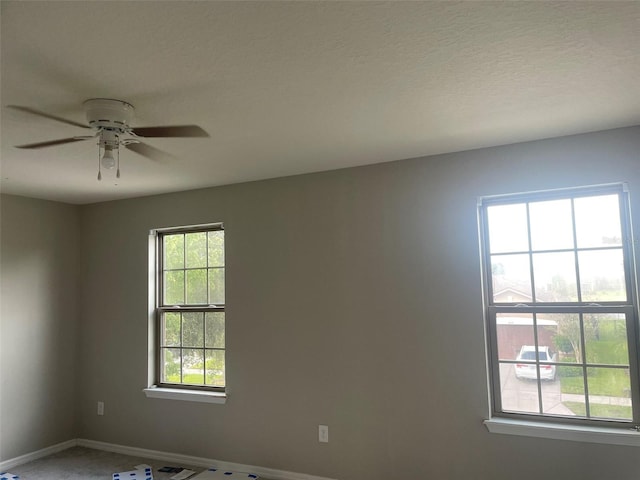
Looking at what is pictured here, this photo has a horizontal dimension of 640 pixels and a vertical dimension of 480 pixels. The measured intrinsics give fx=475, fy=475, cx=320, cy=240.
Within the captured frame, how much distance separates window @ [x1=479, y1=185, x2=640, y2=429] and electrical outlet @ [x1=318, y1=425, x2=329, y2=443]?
1244 millimetres

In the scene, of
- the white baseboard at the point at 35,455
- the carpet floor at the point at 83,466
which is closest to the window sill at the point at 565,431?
the carpet floor at the point at 83,466

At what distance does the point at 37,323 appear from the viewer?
4.48 m

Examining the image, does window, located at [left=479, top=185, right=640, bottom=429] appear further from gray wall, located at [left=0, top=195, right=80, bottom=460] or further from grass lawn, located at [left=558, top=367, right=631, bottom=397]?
gray wall, located at [left=0, top=195, right=80, bottom=460]

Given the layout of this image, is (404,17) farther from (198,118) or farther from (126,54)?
(198,118)

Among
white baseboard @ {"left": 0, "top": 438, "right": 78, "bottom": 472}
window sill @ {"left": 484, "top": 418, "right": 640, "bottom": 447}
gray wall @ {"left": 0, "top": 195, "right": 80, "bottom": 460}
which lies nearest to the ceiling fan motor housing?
gray wall @ {"left": 0, "top": 195, "right": 80, "bottom": 460}

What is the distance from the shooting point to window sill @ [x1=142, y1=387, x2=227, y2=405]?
3998 mm

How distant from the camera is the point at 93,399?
15.3ft

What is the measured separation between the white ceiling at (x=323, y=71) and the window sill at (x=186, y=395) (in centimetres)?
205

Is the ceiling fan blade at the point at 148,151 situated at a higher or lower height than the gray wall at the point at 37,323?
higher

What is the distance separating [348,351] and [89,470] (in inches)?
97.2

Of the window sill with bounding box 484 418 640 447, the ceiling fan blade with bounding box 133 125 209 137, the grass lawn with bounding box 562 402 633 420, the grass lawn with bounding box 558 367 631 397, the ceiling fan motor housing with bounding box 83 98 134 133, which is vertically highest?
the ceiling fan motor housing with bounding box 83 98 134 133

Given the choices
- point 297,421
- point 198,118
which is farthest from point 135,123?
point 297,421

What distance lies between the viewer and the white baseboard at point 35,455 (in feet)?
13.5

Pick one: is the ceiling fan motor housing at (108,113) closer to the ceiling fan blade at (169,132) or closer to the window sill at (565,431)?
the ceiling fan blade at (169,132)
